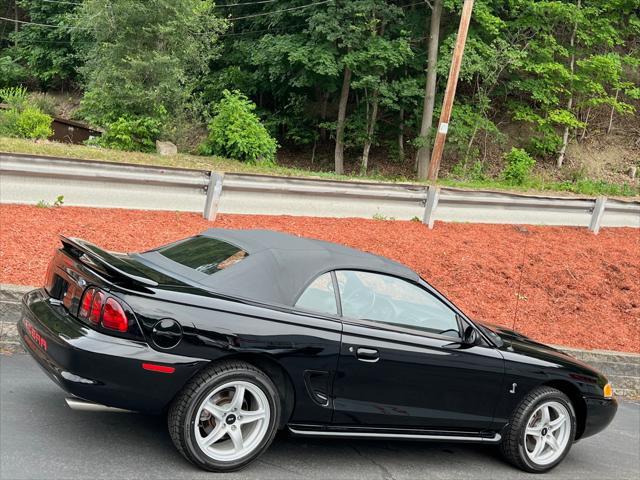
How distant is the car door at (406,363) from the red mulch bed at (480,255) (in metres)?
3.49

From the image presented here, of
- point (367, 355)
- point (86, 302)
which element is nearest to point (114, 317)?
point (86, 302)

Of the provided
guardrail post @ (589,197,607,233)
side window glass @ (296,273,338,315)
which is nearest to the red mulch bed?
guardrail post @ (589,197,607,233)

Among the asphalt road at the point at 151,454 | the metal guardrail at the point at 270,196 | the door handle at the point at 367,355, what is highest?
the metal guardrail at the point at 270,196

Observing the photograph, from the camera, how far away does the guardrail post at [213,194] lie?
9.26 m

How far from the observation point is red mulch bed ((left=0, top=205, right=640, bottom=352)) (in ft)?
26.1

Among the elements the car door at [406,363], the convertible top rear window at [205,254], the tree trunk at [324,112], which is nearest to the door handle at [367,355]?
the car door at [406,363]

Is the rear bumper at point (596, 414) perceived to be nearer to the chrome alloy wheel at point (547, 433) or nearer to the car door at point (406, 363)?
the chrome alloy wheel at point (547, 433)

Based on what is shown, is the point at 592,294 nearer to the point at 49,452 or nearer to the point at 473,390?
the point at 473,390

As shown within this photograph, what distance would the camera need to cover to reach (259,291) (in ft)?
14.0

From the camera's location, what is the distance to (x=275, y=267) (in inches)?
174

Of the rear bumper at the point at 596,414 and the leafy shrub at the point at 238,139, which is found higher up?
the leafy shrub at the point at 238,139

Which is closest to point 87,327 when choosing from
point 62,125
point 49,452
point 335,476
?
point 49,452

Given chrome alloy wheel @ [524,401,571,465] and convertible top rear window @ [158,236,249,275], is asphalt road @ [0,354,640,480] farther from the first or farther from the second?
convertible top rear window @ [158,236,249,275]

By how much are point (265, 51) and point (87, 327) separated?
26.0 meters
